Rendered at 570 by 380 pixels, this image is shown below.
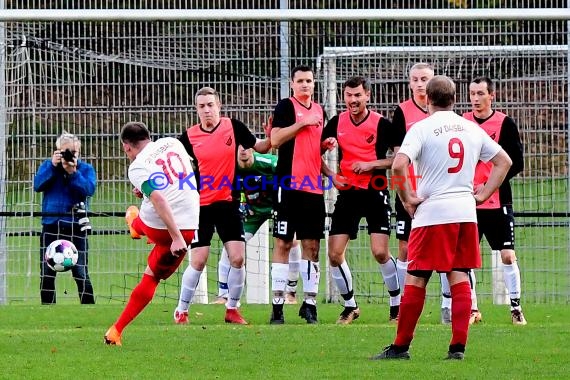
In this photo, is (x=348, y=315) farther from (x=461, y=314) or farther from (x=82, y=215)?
(x=82, y=215)

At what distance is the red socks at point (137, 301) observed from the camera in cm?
967

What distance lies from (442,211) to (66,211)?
6917mm

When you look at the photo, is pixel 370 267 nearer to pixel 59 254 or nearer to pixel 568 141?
pixel 568 141

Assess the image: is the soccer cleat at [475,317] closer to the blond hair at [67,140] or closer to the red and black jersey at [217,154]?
the red and black jersey at [217,154]

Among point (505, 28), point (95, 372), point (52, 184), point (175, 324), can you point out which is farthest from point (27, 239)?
point (95, 372)

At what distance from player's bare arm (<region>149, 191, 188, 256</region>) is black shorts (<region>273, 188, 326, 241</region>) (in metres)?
2.11

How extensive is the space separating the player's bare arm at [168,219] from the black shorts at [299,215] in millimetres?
2107

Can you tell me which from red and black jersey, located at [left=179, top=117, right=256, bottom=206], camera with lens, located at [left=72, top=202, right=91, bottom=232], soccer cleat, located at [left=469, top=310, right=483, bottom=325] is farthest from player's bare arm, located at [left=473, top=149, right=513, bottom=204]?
camera with lens, located at [left=72, top=202, right=91, bottom=232]

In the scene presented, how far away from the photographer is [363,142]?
11.5 m

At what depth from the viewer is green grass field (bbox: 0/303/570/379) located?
7961mm

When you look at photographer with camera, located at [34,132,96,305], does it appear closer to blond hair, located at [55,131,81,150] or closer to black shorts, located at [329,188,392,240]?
blond hair, located at [55,131,81,150]

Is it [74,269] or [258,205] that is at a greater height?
[258,205]

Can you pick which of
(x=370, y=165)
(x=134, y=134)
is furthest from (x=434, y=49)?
(x=134, y=134)

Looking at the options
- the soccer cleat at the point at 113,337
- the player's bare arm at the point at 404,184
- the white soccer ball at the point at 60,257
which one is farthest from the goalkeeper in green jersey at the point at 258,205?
the player's bare arm at the point at 404,184
